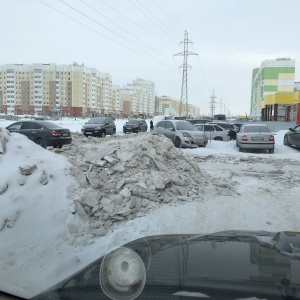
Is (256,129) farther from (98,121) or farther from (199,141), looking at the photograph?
(98,121)

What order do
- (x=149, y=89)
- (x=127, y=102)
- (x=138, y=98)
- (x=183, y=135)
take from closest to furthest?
1. (x=183, y=135)
2. (x=127, y=102)
3. (x=138, y=98)
4. (x=149, y=89)

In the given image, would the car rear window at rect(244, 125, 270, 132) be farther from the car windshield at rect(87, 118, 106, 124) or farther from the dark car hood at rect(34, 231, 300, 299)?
the dark car hood at rect(34, 231, 300, 299)

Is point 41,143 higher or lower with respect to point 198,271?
lower

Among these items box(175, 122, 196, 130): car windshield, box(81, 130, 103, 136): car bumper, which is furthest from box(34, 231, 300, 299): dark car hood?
box(81, 130, 103, 136): car bumper

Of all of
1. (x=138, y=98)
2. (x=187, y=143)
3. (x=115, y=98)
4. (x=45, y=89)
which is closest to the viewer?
(x=187, y=143)

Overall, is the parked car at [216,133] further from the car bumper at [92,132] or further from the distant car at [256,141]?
the car bumper at [92,132]

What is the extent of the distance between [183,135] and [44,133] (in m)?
6.87

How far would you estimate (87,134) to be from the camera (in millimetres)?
26781

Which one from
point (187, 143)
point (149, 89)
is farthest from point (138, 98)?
point (187, 143)

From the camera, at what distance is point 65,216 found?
5.39 meters

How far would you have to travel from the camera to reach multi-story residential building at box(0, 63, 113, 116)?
104250 millimetres

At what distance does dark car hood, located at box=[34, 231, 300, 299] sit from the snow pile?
2498 mm

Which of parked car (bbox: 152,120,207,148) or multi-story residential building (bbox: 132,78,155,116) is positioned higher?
multi-story residential building (bbox: 132,78,155,116)

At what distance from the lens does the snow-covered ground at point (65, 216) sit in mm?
4227
